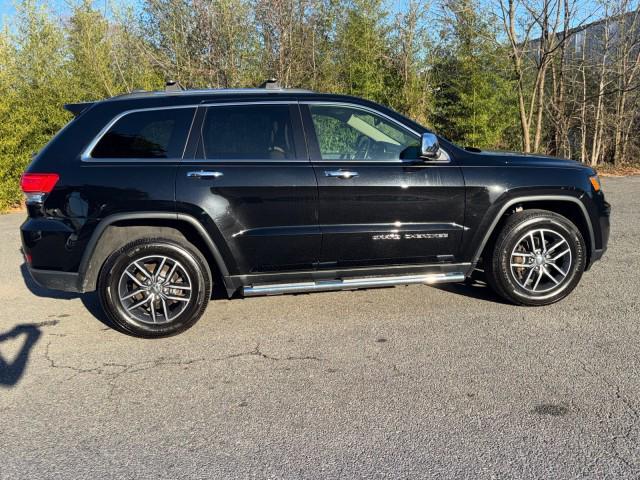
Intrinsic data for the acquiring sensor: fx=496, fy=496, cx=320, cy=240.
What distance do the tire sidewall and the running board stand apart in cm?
42

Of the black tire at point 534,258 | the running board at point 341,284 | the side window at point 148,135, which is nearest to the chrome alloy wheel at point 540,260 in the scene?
the black tire at point 534,258

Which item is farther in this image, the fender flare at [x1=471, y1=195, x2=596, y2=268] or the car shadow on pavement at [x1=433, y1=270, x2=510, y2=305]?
the car shadow on pavement at [x1=433, y1=270, x2=510, y2=305]

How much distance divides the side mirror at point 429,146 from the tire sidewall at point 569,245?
100cm

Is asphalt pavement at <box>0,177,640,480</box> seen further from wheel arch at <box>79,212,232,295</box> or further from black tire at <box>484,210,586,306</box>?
wheel arch at <box>79,212,232,295</box>

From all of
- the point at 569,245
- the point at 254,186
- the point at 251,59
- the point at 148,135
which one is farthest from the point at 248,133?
the point at 251,59

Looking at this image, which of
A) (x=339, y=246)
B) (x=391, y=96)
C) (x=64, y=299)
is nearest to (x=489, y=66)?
(x=391, y=96)

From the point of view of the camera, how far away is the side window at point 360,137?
4207 millimetres

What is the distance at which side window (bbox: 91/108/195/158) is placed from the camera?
3943mm

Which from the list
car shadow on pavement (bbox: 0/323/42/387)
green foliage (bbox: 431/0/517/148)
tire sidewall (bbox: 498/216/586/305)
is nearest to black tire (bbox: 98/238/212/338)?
car shadow on pavement (bbox: 0/323/42/387)

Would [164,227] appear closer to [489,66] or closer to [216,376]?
[216,376]

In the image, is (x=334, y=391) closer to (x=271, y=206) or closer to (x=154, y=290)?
(x=271, y=206)

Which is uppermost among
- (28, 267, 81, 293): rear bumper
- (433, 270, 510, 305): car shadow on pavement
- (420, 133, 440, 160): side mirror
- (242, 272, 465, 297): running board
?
(420, 133, 440, 160): side mirror

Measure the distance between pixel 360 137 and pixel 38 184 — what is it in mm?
2632

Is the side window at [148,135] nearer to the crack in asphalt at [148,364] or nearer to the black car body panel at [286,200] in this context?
the black car body panel at [286,200]
